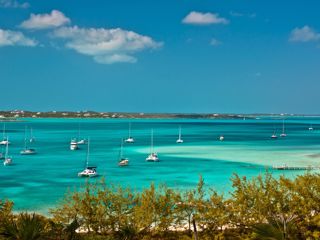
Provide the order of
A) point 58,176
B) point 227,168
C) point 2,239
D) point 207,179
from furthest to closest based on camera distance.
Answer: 1. point 227,168
2. point 58,176
3. point 207,179
4. point 2,239

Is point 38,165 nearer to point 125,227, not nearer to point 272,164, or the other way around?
point 272,164

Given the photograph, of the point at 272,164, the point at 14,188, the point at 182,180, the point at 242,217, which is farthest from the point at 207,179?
the point at 242,217

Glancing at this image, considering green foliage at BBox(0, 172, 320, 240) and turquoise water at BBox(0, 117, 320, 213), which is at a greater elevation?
green foliage at BBox(0, 172, 320, 240)

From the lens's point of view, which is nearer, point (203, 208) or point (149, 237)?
point (203, 208)

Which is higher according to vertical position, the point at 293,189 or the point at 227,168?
the point at 293,189

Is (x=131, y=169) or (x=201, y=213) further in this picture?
(x=131, y=169)

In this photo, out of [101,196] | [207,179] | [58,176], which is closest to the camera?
[101,196]

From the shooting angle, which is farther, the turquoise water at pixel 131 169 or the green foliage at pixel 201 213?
the turquoise water at pixel 131 169

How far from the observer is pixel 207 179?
242 feet

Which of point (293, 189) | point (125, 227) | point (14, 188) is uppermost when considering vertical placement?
point (293, 189)

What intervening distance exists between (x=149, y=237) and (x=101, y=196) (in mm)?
4506

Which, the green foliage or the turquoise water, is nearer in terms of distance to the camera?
the green foliage

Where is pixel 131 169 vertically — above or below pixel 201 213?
below

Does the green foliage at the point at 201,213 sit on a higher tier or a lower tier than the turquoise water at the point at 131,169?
higher
